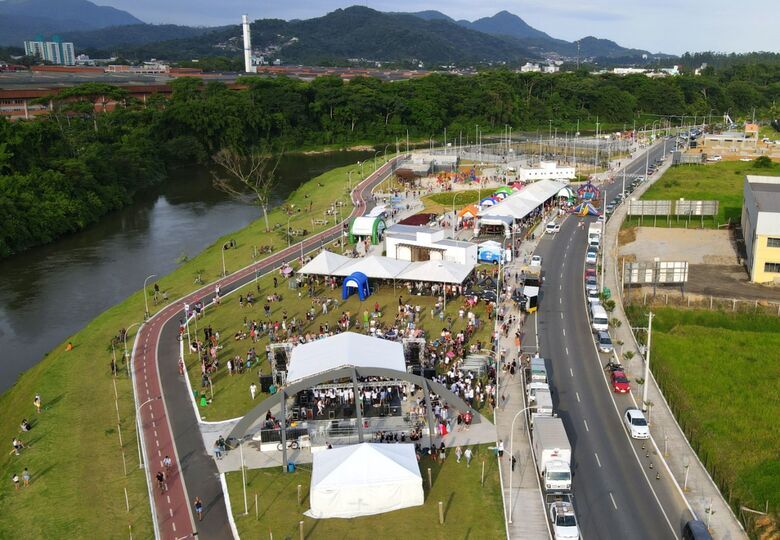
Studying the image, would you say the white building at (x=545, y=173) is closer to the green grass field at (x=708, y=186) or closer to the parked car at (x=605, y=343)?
the green grass field at (x=708, y=186)

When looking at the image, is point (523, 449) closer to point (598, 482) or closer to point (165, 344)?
point (598, 482)

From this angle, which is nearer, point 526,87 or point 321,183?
point 321,183

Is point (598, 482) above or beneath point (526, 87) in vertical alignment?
beneath

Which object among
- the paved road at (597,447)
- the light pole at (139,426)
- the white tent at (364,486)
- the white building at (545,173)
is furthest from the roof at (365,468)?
the white building at (545,173)

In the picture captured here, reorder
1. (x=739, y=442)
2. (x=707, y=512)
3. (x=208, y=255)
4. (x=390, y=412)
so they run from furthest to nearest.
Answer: (x=208, y=255)
(x=390, y=412)
(x=739, y=442)
(x=707, y=512)

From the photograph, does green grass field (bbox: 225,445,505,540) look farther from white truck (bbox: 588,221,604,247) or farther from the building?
white truck (bbox: 588,221,604,247)

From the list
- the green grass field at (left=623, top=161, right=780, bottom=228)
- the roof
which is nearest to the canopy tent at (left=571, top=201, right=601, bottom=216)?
the green grass field at (left=623, top=161, right=780, bottom=228)

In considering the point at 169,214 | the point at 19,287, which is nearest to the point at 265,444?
the point at 19,287
